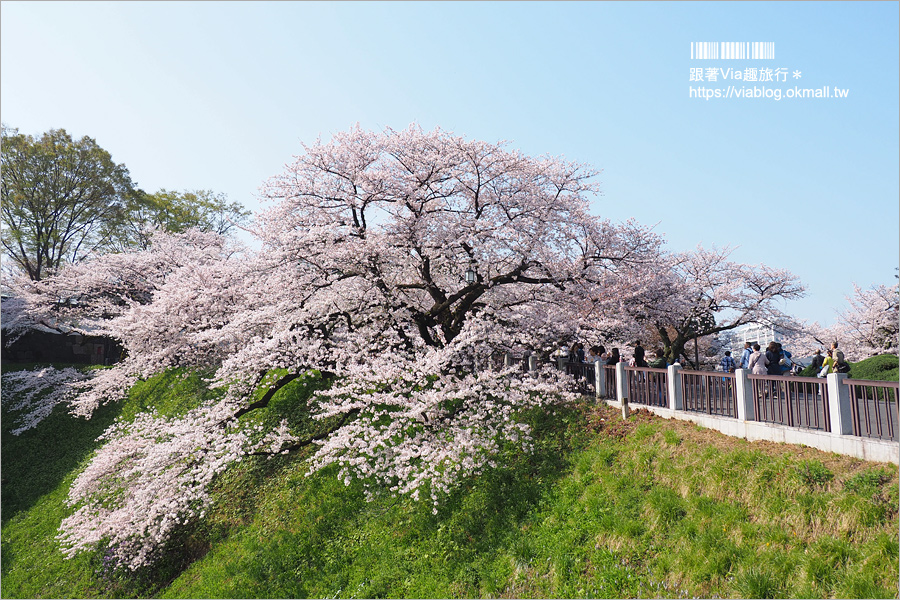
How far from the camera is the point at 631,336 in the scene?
19.2 metres

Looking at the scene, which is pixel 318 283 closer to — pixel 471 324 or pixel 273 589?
pixel 471 324

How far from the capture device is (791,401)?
1008cm

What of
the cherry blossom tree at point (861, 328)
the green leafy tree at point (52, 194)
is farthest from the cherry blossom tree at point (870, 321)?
the green leafy tree at point (52, 194)

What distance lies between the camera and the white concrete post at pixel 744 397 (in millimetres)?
10805

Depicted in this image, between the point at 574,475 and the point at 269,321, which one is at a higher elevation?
the point at 269,321

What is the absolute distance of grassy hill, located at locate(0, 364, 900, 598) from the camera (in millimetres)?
7719

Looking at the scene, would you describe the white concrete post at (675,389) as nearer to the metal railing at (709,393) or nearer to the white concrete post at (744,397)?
the metal railing at (709,393)

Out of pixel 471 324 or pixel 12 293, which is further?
pixel 12 293

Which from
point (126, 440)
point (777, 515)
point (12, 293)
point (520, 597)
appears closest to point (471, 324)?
point (520, 597)

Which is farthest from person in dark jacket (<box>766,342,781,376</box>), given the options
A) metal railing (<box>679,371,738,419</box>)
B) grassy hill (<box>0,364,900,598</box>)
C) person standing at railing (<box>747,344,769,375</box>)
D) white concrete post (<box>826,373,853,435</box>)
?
white concrete post (<box>826,373,853,435</box>)

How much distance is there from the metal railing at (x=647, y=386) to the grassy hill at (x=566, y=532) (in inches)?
21.3

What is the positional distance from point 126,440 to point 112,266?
18.5m

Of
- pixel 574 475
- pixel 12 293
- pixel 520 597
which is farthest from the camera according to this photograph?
pixel 12 293

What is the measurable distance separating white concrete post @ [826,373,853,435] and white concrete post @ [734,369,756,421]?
5.39ft
